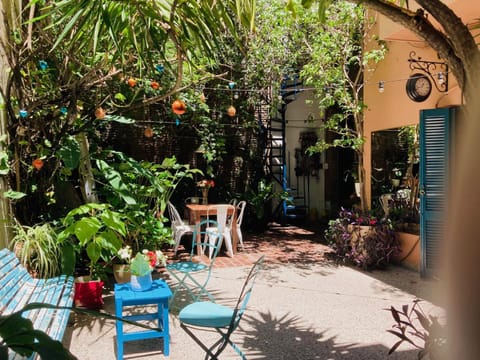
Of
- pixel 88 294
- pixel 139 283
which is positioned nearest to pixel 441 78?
pixel 139 283

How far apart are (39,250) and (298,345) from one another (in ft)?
8.47

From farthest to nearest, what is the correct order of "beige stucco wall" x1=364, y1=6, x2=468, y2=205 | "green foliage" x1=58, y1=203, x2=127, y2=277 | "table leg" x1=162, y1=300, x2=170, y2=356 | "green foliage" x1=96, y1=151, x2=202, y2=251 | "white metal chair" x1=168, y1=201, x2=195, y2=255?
"white metal chair" x1=168, y1=201, x2=195, y2=255 → "beige stucco wall" x1=364, y1=6, x2=468, y2=205 → "green foliage" x1=96, y1=151, x2=202, y2=251 → "green foliage" x1=58, y1=203, x2=127, y2=277 → "table leg" x1=162, y1=300, x2=170, y2=356

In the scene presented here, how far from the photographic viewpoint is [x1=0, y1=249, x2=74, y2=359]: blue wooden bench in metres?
2.67

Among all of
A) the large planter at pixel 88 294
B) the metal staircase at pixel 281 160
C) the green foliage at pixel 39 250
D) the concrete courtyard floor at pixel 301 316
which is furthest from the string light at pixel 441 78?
the metal staircase at pixel 281 160

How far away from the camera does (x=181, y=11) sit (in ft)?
7.77

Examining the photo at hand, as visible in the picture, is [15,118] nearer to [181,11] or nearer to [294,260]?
[181,11]

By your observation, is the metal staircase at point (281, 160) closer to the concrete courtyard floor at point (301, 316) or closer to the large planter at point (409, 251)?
the concrete courtyard floor at point (301, 316)

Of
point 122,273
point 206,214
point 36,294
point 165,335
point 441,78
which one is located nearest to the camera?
point 165,335

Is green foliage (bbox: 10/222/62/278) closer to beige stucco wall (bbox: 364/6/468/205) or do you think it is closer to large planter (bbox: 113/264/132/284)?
large planter (bbox: 113/264/132/284)

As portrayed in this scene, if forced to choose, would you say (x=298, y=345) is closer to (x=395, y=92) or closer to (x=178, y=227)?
(x=178, y=227)

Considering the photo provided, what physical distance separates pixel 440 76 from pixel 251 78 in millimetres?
4293

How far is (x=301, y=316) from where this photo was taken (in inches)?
159

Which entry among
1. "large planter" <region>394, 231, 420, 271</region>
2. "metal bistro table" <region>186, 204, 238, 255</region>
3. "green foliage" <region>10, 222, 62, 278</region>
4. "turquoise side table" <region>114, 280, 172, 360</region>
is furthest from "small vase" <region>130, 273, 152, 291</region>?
"large planter" <region>394, 231, 420, 271</region>

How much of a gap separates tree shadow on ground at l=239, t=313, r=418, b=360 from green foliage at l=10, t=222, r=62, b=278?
1.99m
